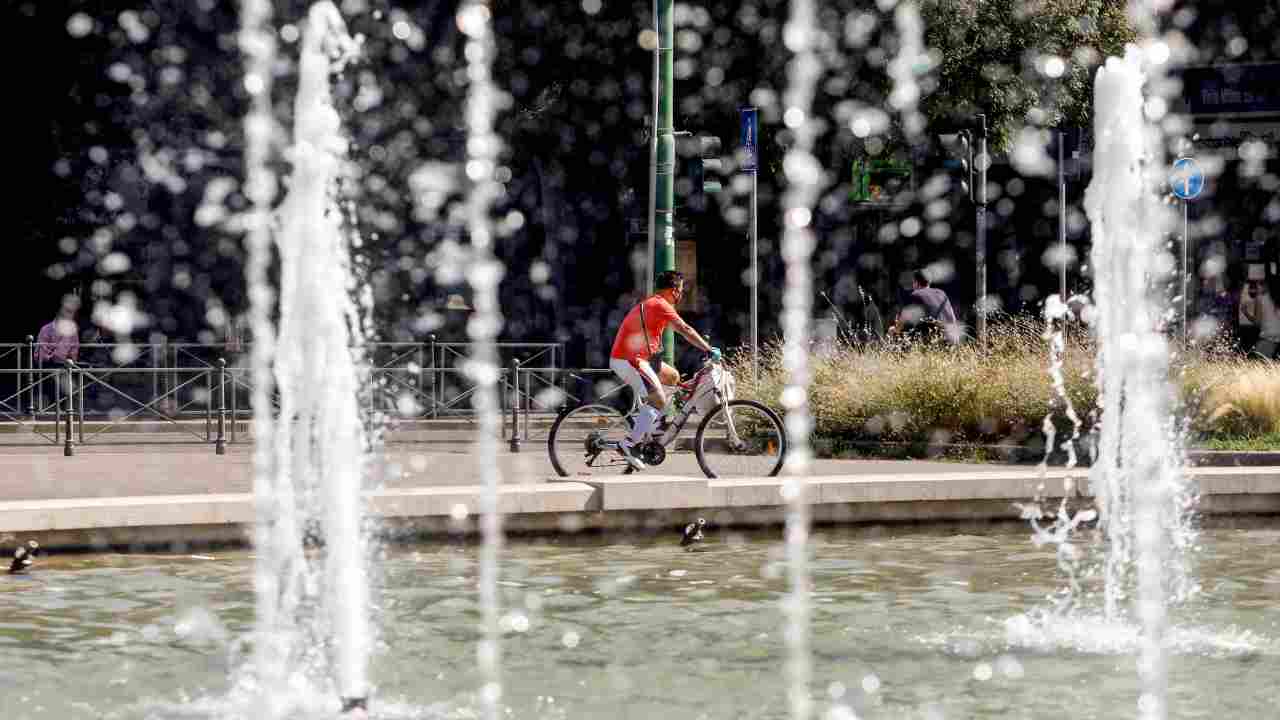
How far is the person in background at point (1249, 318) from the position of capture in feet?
92.3

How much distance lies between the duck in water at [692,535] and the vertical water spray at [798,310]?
21.0 inches

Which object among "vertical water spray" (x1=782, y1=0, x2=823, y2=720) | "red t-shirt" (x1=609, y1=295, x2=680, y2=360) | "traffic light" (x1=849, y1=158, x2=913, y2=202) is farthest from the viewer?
"traffic light" (x1=849, y1=158, x2=913, y2=202)

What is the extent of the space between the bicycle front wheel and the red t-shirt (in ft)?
2.18

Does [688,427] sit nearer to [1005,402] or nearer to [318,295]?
[1005,402]

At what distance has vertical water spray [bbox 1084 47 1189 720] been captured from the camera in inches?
452

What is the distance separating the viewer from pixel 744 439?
16000 mm

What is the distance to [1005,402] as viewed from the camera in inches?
729

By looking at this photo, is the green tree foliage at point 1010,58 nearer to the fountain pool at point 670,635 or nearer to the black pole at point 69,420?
the black pole at point 69,420

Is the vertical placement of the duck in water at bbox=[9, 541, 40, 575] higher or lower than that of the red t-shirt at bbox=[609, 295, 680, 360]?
lower

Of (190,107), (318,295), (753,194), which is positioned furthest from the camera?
(190,107)

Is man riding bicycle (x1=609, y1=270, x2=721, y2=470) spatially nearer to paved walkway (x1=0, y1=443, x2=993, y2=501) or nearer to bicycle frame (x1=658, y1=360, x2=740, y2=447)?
bicycle frame (x1=658, y1=360, x2=740, y2=447)

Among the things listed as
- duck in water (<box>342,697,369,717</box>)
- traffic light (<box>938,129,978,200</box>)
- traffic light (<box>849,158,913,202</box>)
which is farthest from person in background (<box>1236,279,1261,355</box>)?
duck in water (<box>342,697,369,717</box>)

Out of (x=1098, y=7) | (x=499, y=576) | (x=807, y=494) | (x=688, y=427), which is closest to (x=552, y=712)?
(x=499, y=576)

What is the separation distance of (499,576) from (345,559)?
1.22m
